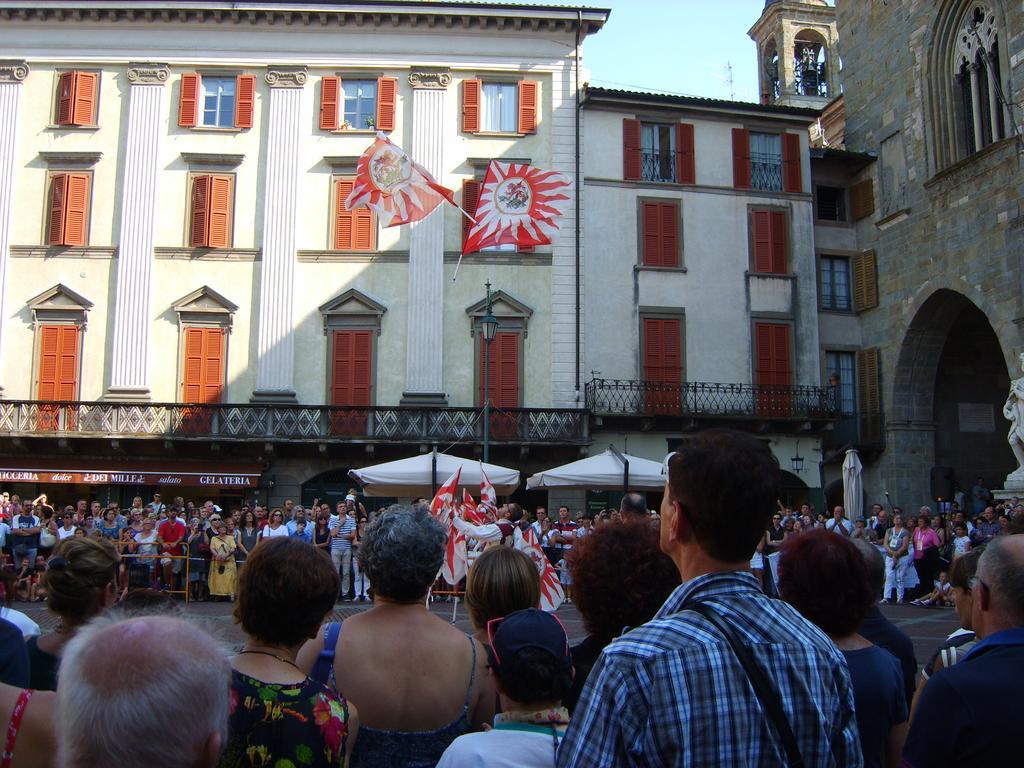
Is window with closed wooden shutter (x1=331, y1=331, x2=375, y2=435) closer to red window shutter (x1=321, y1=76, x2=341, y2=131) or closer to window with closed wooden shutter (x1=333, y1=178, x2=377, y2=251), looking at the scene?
window with closed wooden shutter (x1=333, y1=178, x2=377, y2=251)

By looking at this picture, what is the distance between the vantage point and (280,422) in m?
25.7

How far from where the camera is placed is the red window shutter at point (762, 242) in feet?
93.5

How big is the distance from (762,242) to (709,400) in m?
5.07

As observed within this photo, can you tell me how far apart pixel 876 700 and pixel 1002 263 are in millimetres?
22932

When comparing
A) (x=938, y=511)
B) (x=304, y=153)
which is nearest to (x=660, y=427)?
(x=938, y=511)

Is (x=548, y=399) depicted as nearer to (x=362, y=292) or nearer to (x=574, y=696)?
(x=362, y=292)

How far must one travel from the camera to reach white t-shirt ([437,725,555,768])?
258 centimetres

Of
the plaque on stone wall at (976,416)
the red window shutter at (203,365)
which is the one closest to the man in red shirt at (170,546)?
the red window shutter at (203,365)

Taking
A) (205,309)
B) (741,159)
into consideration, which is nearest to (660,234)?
(741,159)

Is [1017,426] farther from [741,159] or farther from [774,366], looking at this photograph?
[741,159]

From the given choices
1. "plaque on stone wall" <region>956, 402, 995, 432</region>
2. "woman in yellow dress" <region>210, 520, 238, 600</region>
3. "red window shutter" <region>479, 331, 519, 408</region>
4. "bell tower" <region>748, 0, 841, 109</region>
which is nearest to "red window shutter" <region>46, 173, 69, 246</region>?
"red window shutter" <region>479, 331, 519, 408</region>

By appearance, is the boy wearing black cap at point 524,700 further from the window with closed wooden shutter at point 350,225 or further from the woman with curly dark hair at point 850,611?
the window with closed wooden shutter at point 350,225

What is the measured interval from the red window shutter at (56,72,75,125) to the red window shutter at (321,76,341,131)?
22.2 feet

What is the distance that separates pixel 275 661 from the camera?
9.57 feet
